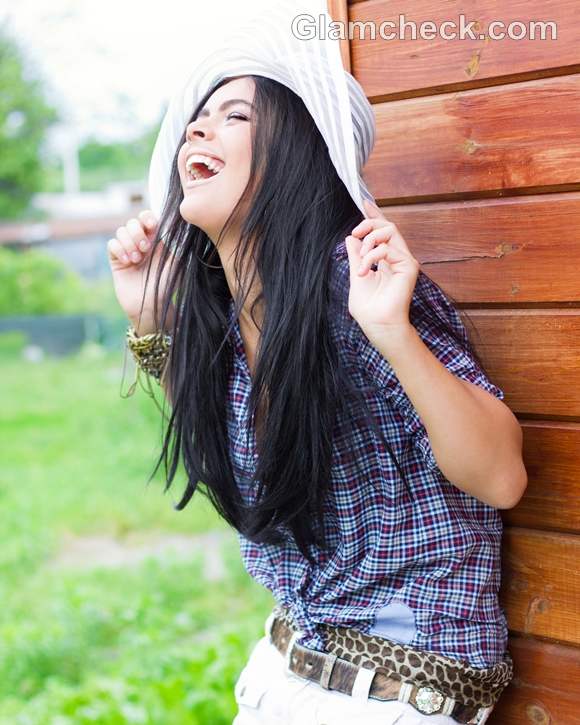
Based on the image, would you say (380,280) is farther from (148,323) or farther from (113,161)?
(113,161)

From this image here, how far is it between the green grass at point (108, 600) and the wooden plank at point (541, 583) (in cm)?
78

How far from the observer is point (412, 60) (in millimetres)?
1744

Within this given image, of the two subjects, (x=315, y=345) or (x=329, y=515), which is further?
(x=329, y=515)

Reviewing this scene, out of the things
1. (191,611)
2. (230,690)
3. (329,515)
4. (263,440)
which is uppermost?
(263,440)

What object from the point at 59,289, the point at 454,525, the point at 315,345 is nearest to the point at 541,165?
the point at 315,345

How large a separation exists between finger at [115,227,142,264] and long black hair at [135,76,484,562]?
0.14 metres

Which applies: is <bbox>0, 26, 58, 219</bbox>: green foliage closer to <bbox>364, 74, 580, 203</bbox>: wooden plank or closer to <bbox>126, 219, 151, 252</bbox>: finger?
<bbox>126, 219, 151, 252</bbox>: finger

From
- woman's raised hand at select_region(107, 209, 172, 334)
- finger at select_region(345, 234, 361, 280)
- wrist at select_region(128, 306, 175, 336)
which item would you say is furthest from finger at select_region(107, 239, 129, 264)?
finger at select_region(345, 234, 361, 280)

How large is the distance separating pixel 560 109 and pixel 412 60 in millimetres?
322

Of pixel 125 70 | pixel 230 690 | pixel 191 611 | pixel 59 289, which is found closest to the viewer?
pixel 230 690

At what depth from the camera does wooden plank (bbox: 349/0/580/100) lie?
1.56 metres

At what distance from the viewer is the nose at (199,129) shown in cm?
162

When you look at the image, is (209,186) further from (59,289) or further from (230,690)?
(59,289)

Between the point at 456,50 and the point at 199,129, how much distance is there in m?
0.49
